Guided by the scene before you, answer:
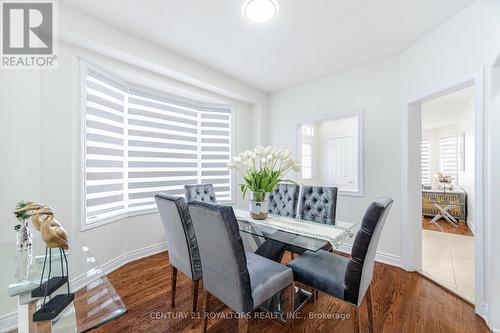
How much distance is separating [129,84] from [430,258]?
193 inches

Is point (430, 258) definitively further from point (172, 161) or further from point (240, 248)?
point (172, 161)

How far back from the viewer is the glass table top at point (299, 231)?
1.58m

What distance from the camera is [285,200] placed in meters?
2.69

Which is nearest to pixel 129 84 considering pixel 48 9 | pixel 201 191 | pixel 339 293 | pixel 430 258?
pixel 48 9

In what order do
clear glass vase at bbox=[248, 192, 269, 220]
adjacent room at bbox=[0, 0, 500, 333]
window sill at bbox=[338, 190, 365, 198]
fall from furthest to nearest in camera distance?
window sill at bbox=[338, 190, 365, 198] → clear glass vase at bbox=[248, 192, 269, 220] → adjacent room at bbox=[0, 0, 500, 333]

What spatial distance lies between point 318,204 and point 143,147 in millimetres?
2541

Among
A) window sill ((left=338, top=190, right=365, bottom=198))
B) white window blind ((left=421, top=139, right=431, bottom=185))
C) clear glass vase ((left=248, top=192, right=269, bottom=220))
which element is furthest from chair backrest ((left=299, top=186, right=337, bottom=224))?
white window blind ((left=421, top=139, right=431, bottom=185))

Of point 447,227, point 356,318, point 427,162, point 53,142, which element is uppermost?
point 53,142

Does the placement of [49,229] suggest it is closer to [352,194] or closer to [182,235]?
[182,235]

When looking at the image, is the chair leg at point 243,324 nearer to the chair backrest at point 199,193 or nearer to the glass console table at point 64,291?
the glass console table at point 64,291

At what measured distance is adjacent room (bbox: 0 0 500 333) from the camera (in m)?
1.36

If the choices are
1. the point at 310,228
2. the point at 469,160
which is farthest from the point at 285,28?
the point at 469,160

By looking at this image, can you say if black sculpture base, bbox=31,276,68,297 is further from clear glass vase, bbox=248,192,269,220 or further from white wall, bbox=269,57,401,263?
white wall, bbox=269,57,401,263

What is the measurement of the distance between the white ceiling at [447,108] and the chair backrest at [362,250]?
3441 millimetres
